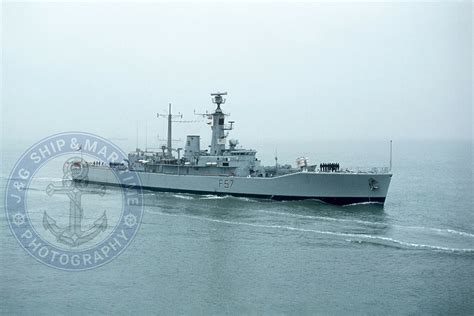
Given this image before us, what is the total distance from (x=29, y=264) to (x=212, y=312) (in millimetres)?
8685

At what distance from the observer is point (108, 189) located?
42625mm

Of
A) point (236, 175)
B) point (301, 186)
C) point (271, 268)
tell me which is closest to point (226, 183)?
Answer: point (236, 175)

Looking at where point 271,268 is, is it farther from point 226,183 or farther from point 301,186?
point 226,183

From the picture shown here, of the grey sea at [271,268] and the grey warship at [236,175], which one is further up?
the grey warship at [236,175]

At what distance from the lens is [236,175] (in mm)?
35531

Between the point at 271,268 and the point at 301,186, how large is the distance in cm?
1476

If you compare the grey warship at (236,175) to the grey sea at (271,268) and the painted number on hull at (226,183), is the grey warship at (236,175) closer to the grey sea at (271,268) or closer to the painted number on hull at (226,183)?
the painted number on hull at (226,183)

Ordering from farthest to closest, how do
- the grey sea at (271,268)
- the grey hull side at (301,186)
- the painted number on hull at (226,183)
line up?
the painted number on hull at (226,183), the grey hull side at (301,186), the grey sea at (271,268)

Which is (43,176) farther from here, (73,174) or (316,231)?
(316,231)

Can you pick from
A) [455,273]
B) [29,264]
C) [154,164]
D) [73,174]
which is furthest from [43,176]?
[455,273]

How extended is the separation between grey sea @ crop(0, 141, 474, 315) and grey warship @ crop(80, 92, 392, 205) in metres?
2.50

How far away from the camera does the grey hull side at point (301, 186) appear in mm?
31047

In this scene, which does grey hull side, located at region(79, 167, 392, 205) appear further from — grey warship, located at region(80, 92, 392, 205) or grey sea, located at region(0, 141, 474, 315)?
grey sea, located at region(0, 141, 474, 315)

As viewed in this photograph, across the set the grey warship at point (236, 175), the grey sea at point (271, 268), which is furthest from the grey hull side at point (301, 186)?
the grey sea at point (271, 268)
